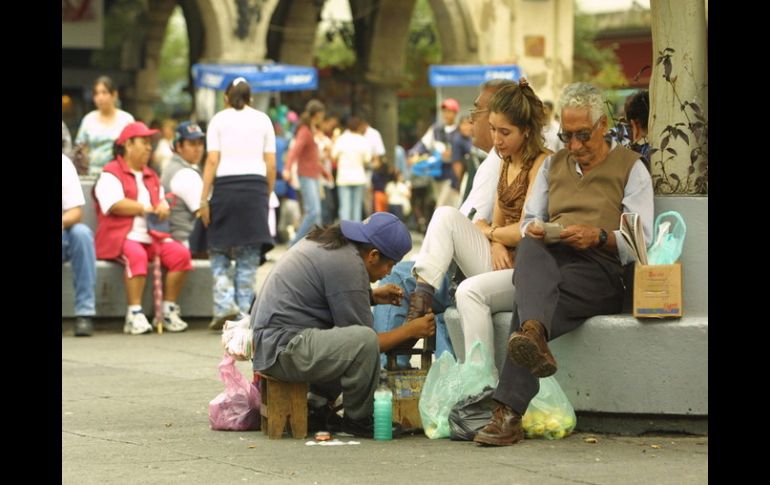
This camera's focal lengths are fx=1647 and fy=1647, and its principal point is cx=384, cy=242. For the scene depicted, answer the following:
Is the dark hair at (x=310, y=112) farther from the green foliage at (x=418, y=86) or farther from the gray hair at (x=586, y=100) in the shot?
the green foliage at (x=418, y=86)

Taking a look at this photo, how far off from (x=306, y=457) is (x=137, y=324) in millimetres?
5690

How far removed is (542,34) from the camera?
28.1 meters

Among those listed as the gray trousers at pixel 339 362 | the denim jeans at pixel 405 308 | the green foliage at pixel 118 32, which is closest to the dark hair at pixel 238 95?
the denim jeans at pixel 405 308


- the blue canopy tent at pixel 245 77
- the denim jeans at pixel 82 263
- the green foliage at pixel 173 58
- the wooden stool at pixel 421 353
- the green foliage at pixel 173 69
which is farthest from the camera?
the green foliage at pixel 173 58

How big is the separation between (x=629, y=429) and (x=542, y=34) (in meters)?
21.4

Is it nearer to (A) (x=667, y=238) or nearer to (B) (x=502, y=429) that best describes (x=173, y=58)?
(A) (x=667, y=238)

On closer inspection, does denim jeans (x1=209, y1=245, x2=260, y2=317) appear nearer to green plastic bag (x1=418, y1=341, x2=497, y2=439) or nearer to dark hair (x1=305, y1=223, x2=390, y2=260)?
dark hair (x1=305, y1=223, x2=390, y2=260)

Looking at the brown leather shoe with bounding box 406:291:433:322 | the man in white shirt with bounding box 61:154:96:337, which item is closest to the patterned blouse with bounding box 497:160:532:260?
the brown leather shoe with bounding box 406:291:433:322

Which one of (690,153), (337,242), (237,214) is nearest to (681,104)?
(690,153)

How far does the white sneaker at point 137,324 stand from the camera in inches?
482

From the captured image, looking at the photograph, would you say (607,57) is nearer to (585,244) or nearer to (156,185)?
(156,185)

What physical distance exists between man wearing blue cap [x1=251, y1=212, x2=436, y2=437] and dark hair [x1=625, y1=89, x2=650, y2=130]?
1753 mm

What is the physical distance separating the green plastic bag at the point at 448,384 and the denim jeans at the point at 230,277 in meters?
4.93
